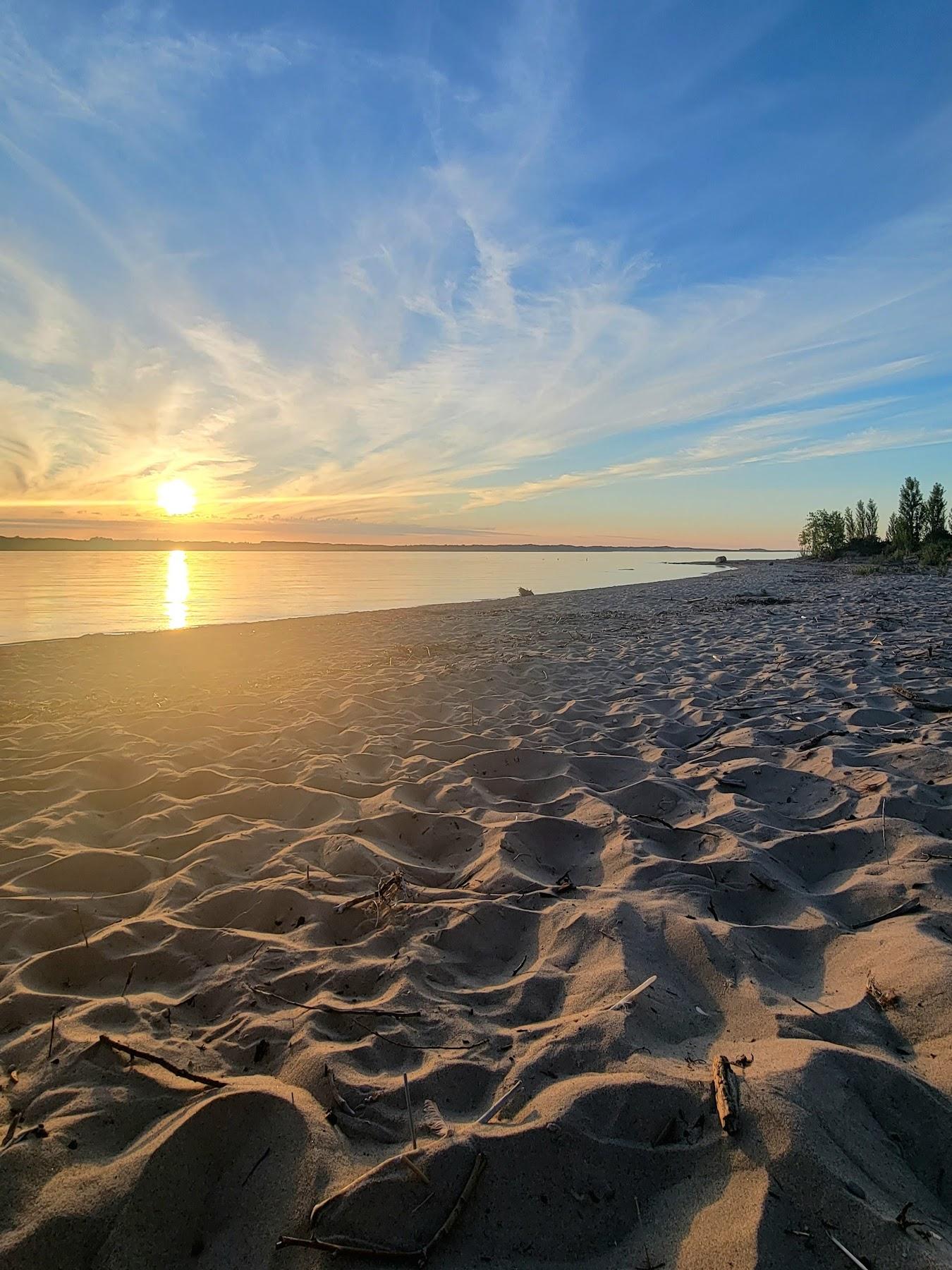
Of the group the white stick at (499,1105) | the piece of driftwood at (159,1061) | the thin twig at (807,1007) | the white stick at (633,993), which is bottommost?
the piece of driftwood at (159,1061)

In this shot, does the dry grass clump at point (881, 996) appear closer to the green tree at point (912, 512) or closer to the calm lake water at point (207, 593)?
the calm lake water at point (207, 593)

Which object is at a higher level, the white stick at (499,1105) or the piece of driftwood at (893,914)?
the piece of driftwood at (893,914)

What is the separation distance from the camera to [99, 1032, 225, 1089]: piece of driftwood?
181 cm

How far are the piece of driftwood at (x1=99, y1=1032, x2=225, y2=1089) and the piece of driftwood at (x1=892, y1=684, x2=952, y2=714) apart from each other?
521 centimetres

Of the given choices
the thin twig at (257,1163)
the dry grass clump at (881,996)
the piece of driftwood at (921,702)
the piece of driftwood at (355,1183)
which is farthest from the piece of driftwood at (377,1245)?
the piece of driftwood at (921,702)

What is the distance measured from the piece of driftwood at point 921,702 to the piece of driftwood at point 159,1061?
5211mm

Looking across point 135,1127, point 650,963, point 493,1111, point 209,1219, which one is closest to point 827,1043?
point 650,963

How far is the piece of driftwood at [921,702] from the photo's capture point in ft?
16.1

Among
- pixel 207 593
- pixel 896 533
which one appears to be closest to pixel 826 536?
pixel 896 533

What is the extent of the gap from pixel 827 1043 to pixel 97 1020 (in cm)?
224

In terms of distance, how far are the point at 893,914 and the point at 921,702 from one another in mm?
3336

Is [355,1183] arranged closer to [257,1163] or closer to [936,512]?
[257,1163]

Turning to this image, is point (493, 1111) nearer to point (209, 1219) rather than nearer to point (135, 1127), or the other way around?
point (209, 1219)

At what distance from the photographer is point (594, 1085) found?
5.59 ft
